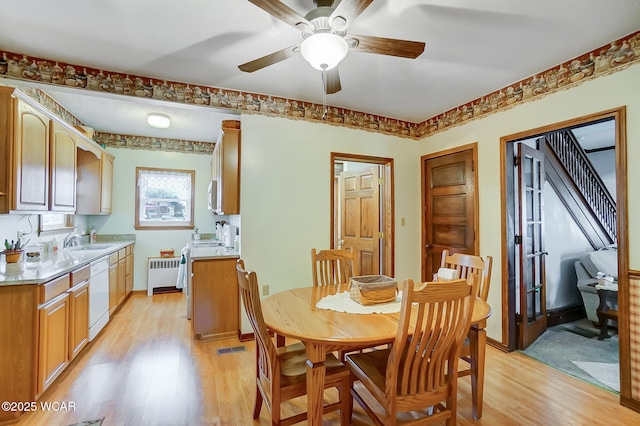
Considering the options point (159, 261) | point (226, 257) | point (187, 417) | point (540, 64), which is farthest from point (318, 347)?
point (159, 261)

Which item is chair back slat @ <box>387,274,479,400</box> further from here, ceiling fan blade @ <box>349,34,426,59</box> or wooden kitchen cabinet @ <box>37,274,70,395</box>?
wooden kitchen cabinet @ <box>37,274,70,395</box>

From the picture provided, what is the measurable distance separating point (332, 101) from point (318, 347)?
2648 mm

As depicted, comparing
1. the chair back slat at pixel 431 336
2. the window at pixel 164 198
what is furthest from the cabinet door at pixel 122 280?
the chair back slat at pixel 431 336

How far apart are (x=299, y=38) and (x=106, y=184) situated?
3.70m

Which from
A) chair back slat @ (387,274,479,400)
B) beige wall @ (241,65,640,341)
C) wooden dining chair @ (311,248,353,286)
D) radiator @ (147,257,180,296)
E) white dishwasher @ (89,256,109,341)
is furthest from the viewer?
radiator @ (147,257,180,296)

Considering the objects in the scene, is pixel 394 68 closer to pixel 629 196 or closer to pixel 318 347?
pixel 629 196

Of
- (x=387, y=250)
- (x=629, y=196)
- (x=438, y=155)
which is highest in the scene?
(x=438, y=155)

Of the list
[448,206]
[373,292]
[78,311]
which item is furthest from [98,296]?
[448,206]

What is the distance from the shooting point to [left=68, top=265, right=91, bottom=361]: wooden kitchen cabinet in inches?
93.3

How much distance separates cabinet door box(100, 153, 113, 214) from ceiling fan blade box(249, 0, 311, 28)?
3.78m

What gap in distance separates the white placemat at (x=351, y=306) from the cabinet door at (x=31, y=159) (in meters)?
2.40

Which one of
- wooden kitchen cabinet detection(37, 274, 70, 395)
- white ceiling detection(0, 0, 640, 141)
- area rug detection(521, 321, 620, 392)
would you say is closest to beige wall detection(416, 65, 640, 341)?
white ceiling detection(0, 0, 640, 141)

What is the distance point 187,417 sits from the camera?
6.01 ft

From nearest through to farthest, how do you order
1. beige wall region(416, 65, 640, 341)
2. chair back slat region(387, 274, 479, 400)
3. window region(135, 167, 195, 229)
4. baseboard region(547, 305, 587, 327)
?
1. chair back slat region(387, 274, 479, 400)
2. beige wall region(416, 65, 640, 341)
3. baseboard region(547, 305, 587, 327)
4. window region(135, 167, 195, 229)
